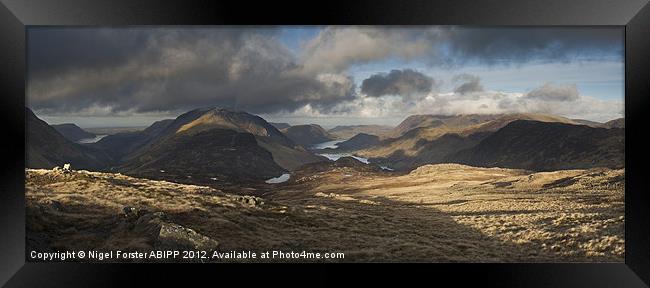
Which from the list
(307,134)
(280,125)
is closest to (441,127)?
(307,134)

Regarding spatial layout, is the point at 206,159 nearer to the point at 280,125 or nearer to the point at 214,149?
the point at 214,149

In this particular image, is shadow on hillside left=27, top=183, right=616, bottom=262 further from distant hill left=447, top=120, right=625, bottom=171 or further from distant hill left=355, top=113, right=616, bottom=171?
distant hill left=447, top=120, right=625, bottom=171

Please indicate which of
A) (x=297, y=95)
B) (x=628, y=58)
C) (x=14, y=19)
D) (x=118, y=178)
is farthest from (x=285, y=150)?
(x=628, y=58)

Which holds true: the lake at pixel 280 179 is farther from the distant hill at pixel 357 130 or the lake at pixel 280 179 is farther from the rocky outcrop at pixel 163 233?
the rocky outcrop at pixel 163 233

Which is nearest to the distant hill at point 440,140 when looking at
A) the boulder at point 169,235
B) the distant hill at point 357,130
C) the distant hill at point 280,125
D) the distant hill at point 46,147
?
the distant hill at point 357,130

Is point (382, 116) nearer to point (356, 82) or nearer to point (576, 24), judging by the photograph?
point (356, 82)

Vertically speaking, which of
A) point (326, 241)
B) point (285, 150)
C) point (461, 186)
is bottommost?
point (326, 241)
